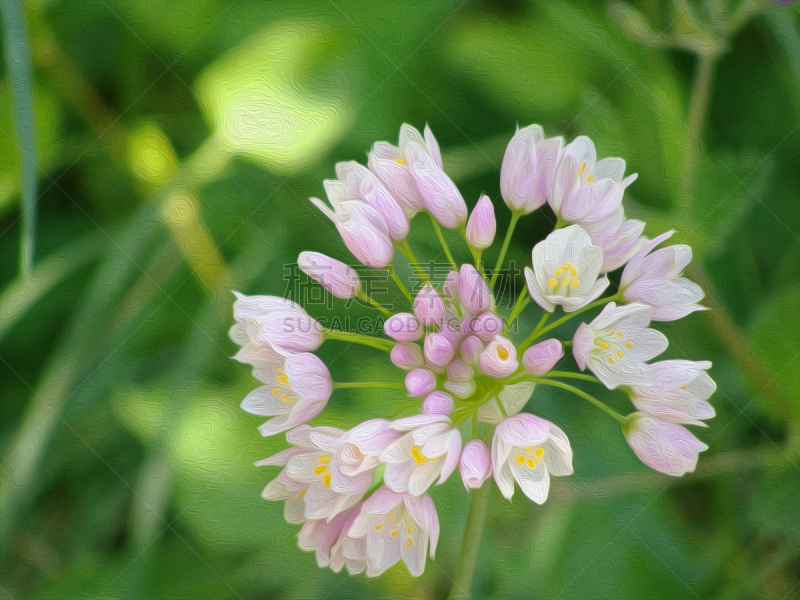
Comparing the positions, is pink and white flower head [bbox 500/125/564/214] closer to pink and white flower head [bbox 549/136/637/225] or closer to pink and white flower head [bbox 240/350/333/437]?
pink and white flower head [bbox 549/136/637/225]

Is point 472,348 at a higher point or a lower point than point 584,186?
lower

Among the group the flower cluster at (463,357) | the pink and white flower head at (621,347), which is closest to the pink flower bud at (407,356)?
the flower cluster at (463,357)

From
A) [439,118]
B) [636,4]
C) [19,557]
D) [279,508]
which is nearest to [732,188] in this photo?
[636,4]

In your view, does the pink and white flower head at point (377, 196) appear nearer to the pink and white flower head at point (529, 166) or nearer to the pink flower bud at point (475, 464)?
the pink and white flower head at point (529, 166)

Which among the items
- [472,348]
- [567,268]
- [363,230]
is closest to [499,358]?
[472,348]

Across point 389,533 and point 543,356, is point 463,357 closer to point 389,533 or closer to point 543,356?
point 543,356
